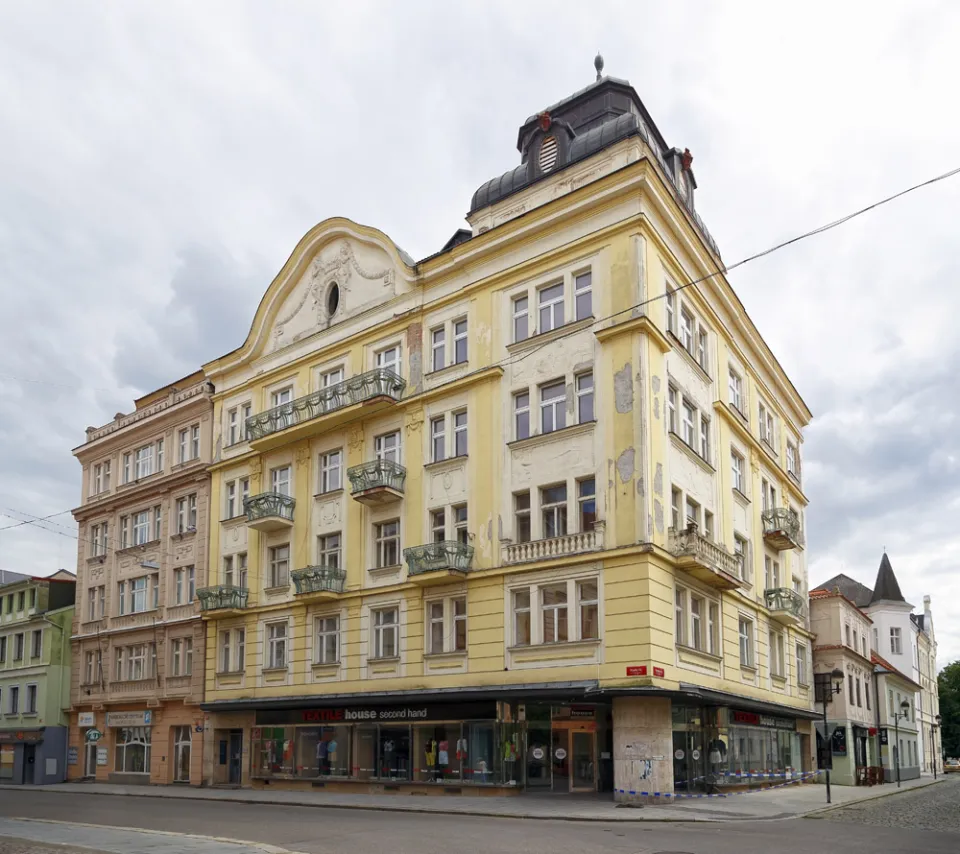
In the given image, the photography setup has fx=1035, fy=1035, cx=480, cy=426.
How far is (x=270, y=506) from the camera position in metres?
37.2

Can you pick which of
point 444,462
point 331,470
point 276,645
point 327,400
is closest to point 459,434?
point 444,462

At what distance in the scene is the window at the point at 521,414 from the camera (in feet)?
102

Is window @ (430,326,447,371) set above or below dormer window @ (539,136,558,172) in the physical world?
below

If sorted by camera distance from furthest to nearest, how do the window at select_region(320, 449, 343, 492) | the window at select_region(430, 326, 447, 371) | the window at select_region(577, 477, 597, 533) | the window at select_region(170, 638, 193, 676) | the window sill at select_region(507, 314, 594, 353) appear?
1. the window at select_region(170, 638, 193, 676)
2. the window at select_region(320, 449, 343, 492)
3. the window at select_region(430, 326, 447, 371)
4. the window sill at select_region(507, 314, 594, 353)
5. the window at select_region(577, 477, 597, 533)

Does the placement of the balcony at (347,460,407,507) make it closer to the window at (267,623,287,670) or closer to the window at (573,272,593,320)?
the window at (267,623,287,670)

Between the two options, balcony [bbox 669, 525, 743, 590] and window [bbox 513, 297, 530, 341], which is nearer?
balcony [bbox 669, 525, 743, 590]

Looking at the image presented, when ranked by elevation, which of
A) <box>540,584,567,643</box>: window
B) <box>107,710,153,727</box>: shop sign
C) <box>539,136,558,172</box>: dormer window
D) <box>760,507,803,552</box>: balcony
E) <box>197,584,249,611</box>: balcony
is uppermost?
<box>539,136,558,172</box>: dormer window

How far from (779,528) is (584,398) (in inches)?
537

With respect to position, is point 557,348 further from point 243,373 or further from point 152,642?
point 152,642

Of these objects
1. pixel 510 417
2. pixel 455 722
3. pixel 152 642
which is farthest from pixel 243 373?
pixel 455 722

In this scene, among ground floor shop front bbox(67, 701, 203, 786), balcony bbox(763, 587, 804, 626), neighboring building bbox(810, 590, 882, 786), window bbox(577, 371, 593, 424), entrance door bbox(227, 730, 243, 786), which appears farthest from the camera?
neighboring building bbox(810, 590, 882, 786)

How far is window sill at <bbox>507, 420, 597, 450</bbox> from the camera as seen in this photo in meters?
29.4

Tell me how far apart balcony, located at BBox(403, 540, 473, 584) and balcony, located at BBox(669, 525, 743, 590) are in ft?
20.4

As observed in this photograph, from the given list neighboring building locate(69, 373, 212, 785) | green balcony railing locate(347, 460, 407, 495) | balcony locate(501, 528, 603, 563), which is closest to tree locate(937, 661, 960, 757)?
neighboring building locate(69, 373, 212, 785)
